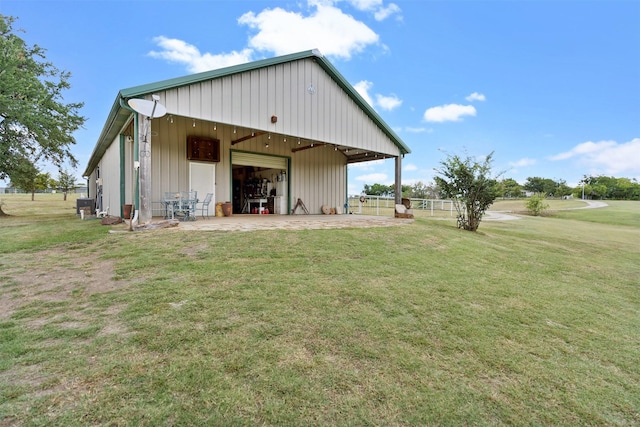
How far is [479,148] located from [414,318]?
8.70 meters

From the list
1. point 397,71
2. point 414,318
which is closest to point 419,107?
point 397,71

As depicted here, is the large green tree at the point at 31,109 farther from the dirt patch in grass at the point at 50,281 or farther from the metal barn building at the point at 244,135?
the dirt patch in grass at the point at 50,281

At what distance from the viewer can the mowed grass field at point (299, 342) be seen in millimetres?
1729

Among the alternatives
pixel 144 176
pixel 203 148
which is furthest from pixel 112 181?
pixel 144 176

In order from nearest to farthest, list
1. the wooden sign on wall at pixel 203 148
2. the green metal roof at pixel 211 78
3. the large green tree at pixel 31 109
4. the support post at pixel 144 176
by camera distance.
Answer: the support post at pixel 144 176, the green metal roof at pixel 211 78, the wooden sign on wall at pixel 203 148, the large green tree at pixel 31 109

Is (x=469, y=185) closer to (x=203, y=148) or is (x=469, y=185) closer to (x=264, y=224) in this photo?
(x=264, y=224)

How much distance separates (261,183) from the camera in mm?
13945

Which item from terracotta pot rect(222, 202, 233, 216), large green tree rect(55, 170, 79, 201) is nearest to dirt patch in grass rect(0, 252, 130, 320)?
terracotta pot rect(222, 202, 233, 216)

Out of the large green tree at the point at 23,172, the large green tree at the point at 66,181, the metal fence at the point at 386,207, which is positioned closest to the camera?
the large green tree at the point at 23,172

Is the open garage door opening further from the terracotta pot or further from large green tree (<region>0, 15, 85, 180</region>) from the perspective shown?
large green tree (<region>0, 15, 85, 180</region>)

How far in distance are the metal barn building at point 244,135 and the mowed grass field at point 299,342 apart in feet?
11.5

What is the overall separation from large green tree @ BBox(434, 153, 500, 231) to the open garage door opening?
6.07 meters

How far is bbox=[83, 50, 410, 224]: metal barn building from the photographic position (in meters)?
7.16

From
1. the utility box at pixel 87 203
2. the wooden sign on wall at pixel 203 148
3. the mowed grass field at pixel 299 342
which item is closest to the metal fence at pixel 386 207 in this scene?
the wooden sign on wall at pixel 203 148
